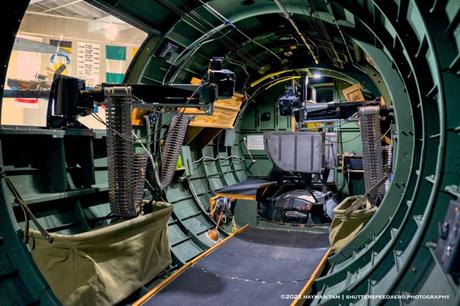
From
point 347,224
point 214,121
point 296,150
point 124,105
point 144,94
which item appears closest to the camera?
point 124,105

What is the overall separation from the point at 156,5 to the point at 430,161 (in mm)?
3520

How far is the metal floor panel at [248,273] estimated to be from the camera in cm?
303

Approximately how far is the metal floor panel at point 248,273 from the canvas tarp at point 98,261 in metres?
0.36

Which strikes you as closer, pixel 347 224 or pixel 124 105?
pixel 124 105

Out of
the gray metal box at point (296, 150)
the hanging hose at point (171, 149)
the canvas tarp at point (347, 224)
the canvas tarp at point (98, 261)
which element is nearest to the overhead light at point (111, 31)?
the gray metal box at point (296, 150)

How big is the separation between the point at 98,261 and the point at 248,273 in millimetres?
1804

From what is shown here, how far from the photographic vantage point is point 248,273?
3668 mm

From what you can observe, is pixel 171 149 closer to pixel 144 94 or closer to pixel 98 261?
pixel 144 94

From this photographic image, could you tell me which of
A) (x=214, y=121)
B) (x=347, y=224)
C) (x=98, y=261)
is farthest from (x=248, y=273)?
(x=214, y=121)

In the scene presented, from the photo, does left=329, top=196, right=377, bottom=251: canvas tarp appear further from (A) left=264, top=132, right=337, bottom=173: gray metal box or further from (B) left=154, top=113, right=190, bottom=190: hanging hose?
(A) left=264, top=132, right=337, bottom=173: gray metal box

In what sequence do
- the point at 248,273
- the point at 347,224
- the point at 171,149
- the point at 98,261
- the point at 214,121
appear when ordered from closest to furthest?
the point at 98,261 < the point at 248,273 < the point at 347,224 < the point at 171,149 < the point at 214,121

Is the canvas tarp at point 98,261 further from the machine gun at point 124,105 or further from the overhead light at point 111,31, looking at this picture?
the overhead light at point 111,31

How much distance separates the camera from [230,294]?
3135 mm

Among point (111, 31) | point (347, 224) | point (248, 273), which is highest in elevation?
point (111, 31)
